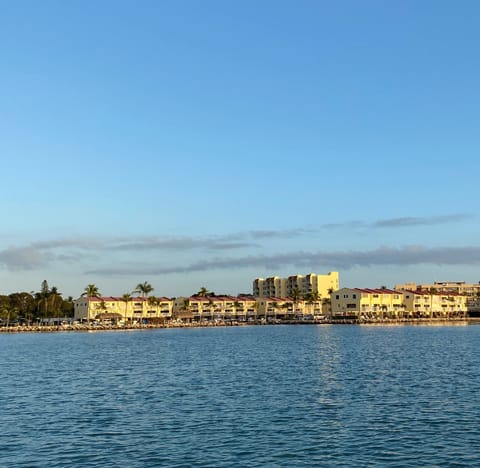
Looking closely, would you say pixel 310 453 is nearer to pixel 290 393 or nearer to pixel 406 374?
pixel 290 393

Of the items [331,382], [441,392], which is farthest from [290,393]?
[441,392]

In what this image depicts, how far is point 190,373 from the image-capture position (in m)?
64.6

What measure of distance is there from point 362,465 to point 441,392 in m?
22.4

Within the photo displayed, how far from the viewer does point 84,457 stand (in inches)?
1192

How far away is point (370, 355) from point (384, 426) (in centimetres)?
5017

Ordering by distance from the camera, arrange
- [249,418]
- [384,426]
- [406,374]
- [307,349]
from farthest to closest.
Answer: [307,349], [406,374], [249,418], [384,426]

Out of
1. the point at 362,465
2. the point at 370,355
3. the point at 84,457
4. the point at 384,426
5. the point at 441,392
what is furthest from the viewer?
the point at 370,355

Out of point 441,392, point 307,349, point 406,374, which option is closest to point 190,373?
point 406,374

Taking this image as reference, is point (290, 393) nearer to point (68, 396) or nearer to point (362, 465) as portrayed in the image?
point (68, 396)

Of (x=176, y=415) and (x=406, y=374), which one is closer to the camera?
(x=176, y=415)

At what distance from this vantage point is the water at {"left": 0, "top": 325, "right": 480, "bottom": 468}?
30312 mm

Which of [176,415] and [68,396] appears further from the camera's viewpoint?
[68,396]

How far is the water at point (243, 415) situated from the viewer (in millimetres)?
30312

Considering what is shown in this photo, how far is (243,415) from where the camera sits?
39.8 m
